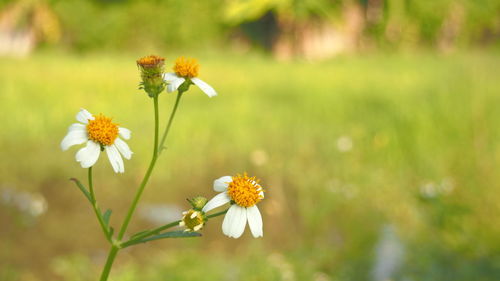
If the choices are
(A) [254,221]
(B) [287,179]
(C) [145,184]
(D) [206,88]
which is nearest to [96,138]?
(C) [145,184]

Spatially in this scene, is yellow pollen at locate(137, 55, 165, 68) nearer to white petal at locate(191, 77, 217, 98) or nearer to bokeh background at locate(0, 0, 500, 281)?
white petal at locate(191, 77, 217, 98)

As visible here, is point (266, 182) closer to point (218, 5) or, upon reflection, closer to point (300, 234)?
point (300, 234)

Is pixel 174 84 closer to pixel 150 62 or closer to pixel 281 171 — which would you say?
pixel 150 62

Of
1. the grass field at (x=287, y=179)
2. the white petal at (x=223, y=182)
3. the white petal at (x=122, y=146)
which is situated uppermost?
the grass field at (x=287, y=179)

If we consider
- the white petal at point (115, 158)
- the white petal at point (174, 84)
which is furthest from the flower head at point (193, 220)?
the white petal at point (174, 84)

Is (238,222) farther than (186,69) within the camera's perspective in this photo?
No

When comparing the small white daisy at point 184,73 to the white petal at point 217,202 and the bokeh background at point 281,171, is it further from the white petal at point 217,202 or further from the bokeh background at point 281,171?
the bokeh background at point 281,171

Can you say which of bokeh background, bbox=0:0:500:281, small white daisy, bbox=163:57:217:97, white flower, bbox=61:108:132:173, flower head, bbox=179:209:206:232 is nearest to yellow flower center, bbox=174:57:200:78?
small white daisy, bbox=163:57:217:97
